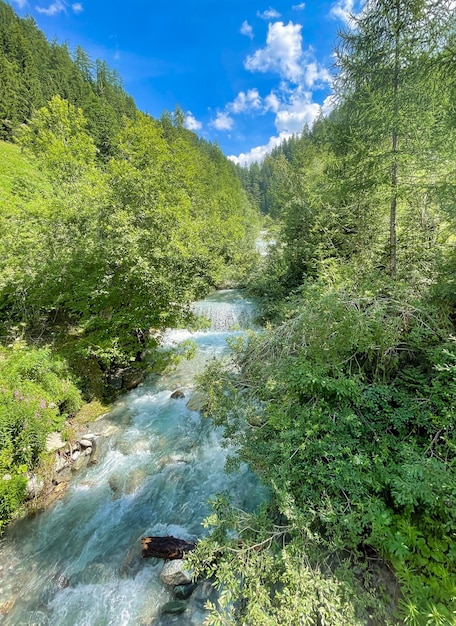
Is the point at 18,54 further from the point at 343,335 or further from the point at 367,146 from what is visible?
the point at 343,335

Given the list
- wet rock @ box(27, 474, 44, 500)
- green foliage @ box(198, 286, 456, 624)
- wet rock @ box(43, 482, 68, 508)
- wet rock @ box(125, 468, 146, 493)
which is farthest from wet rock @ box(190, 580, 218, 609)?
wet rock @ box(27, 474, 44, 500)

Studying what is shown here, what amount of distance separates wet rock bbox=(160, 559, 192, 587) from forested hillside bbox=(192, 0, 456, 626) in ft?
1.70

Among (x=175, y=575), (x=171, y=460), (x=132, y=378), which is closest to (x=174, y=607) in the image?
(x=175, y=575)

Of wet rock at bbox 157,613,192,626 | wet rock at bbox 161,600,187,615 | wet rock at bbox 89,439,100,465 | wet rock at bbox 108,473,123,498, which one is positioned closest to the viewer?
wet rock at bbox 157,613,192,626

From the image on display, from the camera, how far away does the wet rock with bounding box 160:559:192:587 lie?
11.8ft

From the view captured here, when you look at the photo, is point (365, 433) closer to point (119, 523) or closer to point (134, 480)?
point (119, 523)

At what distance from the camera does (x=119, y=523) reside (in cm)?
464

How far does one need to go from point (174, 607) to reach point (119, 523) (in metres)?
1.70

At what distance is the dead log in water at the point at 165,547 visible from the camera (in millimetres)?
3912

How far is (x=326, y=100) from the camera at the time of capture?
683 cm

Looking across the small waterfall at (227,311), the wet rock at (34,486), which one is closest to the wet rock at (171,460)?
the wet rock at (34,486)

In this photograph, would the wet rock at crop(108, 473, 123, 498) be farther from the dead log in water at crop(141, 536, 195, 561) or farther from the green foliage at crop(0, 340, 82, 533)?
the green foliage at crop(0, 340, 82, 533)

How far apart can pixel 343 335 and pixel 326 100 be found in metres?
6.62

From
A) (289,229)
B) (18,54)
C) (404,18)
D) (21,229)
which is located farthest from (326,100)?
(18,54)
